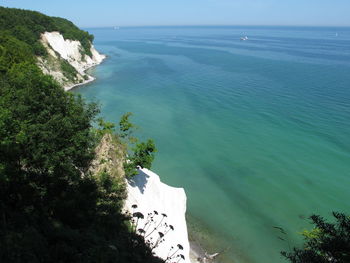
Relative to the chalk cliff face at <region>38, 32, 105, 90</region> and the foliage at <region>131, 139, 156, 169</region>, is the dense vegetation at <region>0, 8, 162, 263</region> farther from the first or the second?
the chalk cliff face at <region>38, 32, 105, 90</region>

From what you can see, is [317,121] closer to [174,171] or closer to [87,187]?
[174,171]

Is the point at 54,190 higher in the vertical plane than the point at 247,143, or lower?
higher

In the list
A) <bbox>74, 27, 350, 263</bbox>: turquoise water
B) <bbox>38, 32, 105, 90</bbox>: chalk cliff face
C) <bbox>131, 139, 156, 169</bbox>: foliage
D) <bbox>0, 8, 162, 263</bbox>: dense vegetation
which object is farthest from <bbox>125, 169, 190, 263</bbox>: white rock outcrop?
<bbox>38, 32, 105, 90</bbox>: chalk cliff face

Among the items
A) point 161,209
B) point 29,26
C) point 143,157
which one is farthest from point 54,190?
point 29,26

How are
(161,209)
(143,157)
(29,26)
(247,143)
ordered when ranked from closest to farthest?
(161,209)
(143,157)
(247,143)
(29,26)

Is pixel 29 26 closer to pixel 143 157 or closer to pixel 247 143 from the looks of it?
pixel 247 143

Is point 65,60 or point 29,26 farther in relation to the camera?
point 65,60
